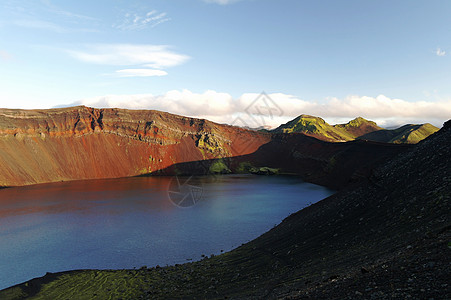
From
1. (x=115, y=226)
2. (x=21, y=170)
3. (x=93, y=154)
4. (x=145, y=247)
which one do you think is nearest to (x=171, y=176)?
(x=93, y=154)

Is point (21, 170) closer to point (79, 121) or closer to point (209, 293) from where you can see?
point (79, 121)

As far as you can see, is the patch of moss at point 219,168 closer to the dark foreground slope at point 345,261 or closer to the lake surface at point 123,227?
the lake surface at point 123,227

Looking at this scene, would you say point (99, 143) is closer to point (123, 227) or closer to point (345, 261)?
point (123, 227)

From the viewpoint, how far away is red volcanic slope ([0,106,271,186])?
93062 millimetres

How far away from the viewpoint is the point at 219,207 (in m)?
52.2

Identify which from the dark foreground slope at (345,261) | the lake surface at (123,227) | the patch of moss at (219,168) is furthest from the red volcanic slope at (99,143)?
the dark foreground slope at (345,261)

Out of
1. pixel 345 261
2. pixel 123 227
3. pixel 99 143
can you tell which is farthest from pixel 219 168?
pixel 345 261

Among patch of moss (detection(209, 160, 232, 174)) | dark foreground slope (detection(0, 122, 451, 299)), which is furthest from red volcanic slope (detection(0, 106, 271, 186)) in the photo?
dark foreground slope (detection(0, 122, 451, 299))

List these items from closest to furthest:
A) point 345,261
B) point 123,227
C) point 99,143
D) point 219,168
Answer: point 345,261, point 123,227, point 99,143, point 219,168

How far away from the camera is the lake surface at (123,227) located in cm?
2767

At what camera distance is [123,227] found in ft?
128

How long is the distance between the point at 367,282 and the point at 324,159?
10155 cm

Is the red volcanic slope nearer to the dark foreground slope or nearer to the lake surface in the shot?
the lake surface

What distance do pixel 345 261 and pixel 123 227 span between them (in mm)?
32849
